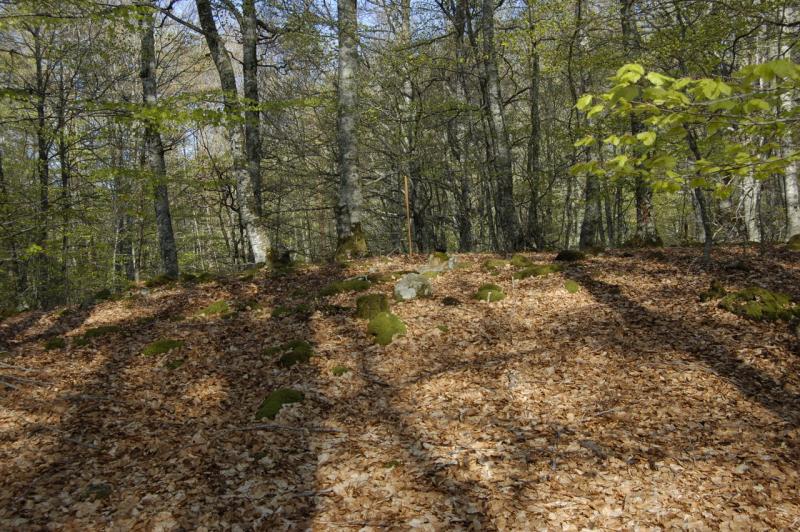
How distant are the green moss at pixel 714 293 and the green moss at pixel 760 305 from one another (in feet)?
0.72

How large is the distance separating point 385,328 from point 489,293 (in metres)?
2.32

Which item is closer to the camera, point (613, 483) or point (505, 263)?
point (613, 483)

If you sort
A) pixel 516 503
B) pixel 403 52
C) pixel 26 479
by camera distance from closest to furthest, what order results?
pixel 516 503 < pixel 26 479 < pixel 403 52

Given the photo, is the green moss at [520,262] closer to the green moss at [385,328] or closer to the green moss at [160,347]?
the green moss at [385,328]

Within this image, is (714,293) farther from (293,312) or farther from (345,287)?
(293,312)

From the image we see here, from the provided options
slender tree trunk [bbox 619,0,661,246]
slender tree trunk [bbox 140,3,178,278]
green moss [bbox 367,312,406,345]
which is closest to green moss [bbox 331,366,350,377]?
green moss [bbox 367,312,406,345]

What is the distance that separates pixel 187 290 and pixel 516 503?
8.80 m

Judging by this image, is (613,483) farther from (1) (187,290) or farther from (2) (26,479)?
(1) (187,290)

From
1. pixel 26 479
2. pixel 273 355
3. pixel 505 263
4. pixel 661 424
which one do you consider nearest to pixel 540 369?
pixel 661 424

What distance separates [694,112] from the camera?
112 inches

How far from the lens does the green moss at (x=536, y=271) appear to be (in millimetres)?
9664

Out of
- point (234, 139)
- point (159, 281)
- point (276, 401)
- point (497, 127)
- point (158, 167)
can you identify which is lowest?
point (276, 401)

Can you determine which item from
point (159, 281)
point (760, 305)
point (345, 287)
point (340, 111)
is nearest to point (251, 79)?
point (340, 111)

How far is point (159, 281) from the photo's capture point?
11180 mm
